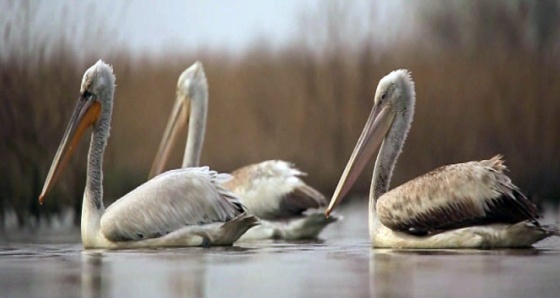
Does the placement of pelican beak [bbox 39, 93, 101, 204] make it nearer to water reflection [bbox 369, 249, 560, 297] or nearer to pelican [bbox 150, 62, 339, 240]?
pelican [bbox 150, 62, 339, 240]

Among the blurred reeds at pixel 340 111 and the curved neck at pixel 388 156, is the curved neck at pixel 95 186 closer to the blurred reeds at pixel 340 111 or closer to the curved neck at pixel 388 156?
the curved neck at pixel 388 156

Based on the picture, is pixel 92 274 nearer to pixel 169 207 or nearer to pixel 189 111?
pixel 169 207

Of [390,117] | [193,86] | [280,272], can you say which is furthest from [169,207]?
[193,86]

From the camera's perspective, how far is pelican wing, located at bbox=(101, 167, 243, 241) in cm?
1062

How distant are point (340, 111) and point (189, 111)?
495 cm

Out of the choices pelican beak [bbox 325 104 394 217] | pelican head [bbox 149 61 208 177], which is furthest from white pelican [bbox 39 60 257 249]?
pelican head [bbox 149 61 208 177]

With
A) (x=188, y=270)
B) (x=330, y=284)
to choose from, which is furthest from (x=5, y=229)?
(x=330, y=284)

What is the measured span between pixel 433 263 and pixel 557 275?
1.02 meters

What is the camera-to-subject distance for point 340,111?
18.4m

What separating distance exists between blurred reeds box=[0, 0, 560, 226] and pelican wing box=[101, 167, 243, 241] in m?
4.22

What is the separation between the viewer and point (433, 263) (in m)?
9.15

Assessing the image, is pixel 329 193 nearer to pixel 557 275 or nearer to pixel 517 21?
pixel 517 21

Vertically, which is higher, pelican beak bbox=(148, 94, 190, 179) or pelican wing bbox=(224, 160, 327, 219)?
pelican beak bbox=(148, 94, 190, 179)

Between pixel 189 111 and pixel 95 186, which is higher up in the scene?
pixel 189 111
